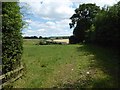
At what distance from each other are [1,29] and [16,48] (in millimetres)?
2560

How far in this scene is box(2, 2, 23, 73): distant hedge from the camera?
12.2 metres

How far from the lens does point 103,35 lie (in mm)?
42469

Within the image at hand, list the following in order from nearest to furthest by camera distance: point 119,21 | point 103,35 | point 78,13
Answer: point 119,21, point 103,35, point 78,13

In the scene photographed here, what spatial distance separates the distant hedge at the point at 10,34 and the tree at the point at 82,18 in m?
70.9

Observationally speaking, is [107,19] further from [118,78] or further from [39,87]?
[39,87]

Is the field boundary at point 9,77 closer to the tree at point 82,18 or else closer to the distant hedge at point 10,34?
the distant hedge at point 10,34

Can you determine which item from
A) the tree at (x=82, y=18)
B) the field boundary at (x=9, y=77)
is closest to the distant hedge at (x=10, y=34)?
the field boundary at (x=9, y=77)

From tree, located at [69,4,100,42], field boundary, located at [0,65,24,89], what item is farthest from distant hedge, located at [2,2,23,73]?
tree, located at [69,4,100,42]

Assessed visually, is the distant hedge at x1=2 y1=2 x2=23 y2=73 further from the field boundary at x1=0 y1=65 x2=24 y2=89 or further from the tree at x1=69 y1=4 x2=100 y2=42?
the tree at x1=69 y1=4 x2=100 y2=42

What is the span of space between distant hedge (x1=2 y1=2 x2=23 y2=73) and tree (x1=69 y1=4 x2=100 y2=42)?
70.9 m

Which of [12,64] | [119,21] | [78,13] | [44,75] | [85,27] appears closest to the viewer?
[12,64]

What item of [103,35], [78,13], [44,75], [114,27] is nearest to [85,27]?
[78,13]

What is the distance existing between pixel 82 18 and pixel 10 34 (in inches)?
3106

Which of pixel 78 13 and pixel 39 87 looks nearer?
pixel 39 87
